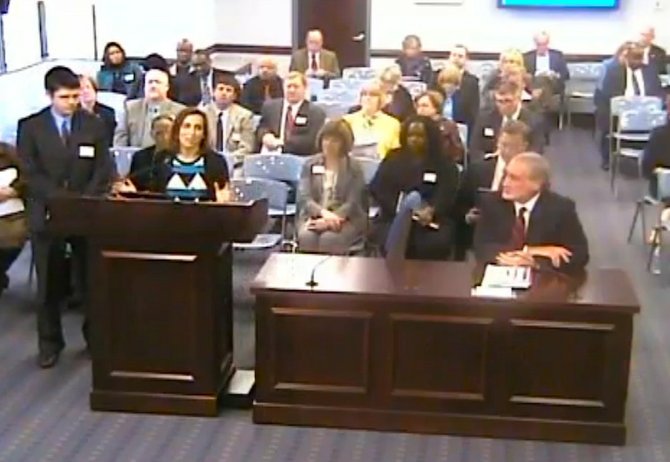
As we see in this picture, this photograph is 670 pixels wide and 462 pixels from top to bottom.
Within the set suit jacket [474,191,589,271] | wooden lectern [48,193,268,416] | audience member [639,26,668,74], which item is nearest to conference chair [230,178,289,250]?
wooden lectern [48,193,268,416]

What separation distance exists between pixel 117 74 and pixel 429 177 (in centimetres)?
536

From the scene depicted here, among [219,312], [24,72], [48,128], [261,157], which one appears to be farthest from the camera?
[24,72]

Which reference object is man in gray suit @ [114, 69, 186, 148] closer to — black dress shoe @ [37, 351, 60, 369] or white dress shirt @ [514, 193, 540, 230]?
black dress shoe @ [37, 351, 60, 369]

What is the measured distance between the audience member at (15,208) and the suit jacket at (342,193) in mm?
1571

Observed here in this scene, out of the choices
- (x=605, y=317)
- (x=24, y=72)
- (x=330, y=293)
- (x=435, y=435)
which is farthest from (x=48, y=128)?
(x=24, y=72)

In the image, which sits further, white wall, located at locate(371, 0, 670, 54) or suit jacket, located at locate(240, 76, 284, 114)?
white wall, located at locate(371, 0, 670, 54)

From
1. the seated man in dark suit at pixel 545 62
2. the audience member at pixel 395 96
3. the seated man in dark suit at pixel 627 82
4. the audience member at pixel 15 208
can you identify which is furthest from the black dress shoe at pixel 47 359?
the seated man in dark suit at pixel 545 62

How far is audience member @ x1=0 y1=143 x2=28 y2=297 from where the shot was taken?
631 cm

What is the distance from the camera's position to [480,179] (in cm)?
686

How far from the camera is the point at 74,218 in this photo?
16.0 feet

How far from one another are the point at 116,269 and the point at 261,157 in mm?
2516

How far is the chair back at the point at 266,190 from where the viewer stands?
675 cm

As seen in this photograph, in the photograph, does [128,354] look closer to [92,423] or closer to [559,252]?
[92,423]

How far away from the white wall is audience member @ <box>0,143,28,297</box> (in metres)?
8.23
